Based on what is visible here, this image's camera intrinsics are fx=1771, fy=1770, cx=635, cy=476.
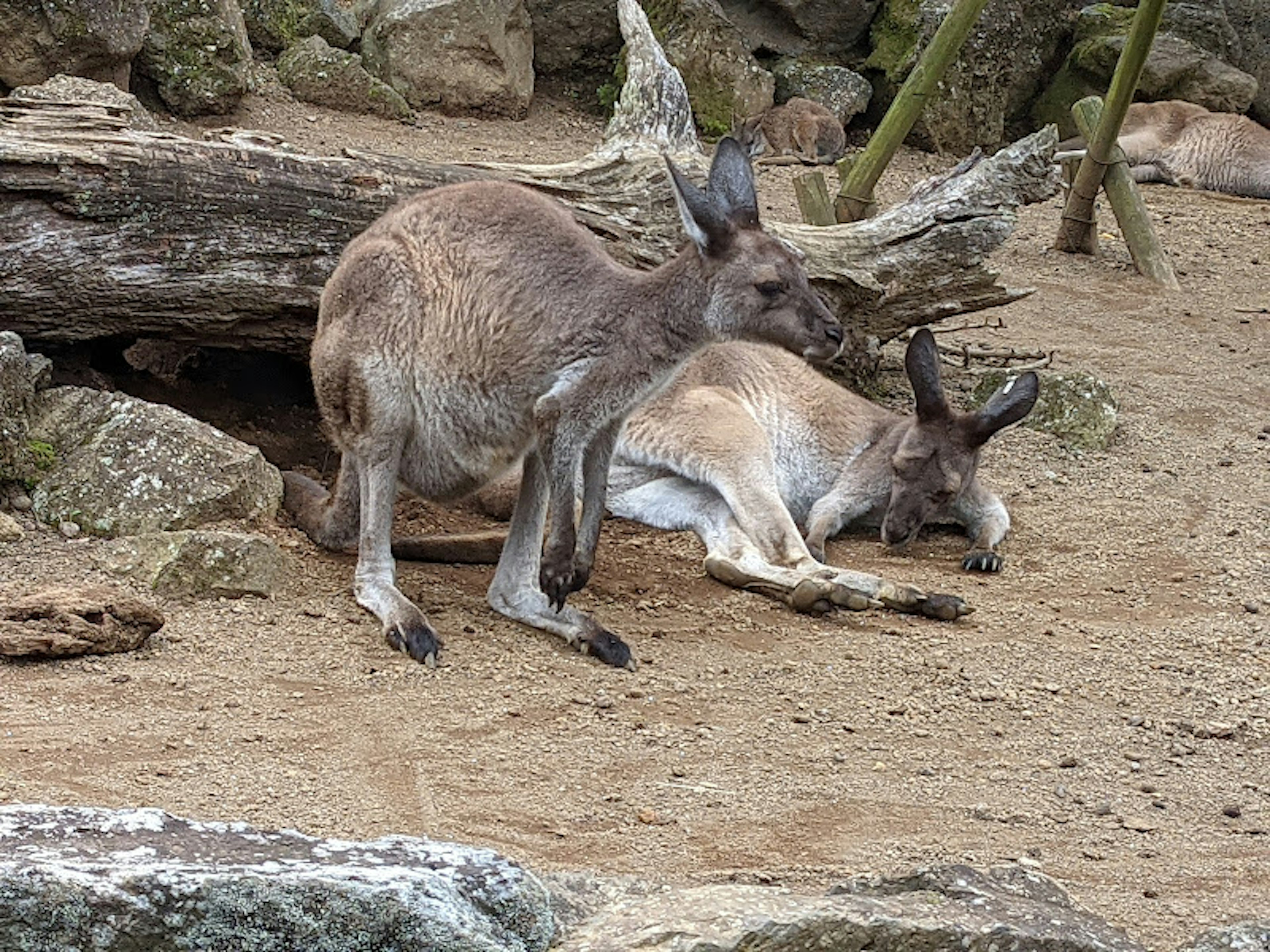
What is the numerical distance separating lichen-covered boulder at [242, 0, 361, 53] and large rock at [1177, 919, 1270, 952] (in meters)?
10.5

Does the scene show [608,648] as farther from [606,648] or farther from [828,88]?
[828,88]

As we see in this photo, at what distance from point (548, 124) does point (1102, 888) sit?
9765 mm

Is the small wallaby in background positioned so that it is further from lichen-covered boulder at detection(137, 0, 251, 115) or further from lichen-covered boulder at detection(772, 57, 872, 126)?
lichen-covered boulder at detection(137, 0, 251, 115)

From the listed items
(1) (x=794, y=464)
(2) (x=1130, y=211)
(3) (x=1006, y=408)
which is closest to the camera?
(3) (x=1006, y=408)

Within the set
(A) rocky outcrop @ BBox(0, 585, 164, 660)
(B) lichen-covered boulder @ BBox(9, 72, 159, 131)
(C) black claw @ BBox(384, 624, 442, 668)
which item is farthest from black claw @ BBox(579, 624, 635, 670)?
(B) lichen-covered boulder @ BBox(9, 72, 159, 131)

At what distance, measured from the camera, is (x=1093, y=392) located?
295 inches

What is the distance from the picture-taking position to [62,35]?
380 inches

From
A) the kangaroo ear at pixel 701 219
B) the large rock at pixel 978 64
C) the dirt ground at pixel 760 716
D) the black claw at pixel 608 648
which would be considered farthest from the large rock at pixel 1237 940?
the large rock at pixel 978 64

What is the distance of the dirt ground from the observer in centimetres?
363

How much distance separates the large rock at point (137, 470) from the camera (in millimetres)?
5301

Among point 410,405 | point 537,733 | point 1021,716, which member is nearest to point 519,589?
point 410,405

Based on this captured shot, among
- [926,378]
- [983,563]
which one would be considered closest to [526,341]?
[983,563]

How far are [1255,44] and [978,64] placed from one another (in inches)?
113

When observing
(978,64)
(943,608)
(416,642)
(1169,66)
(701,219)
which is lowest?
(416,642)
